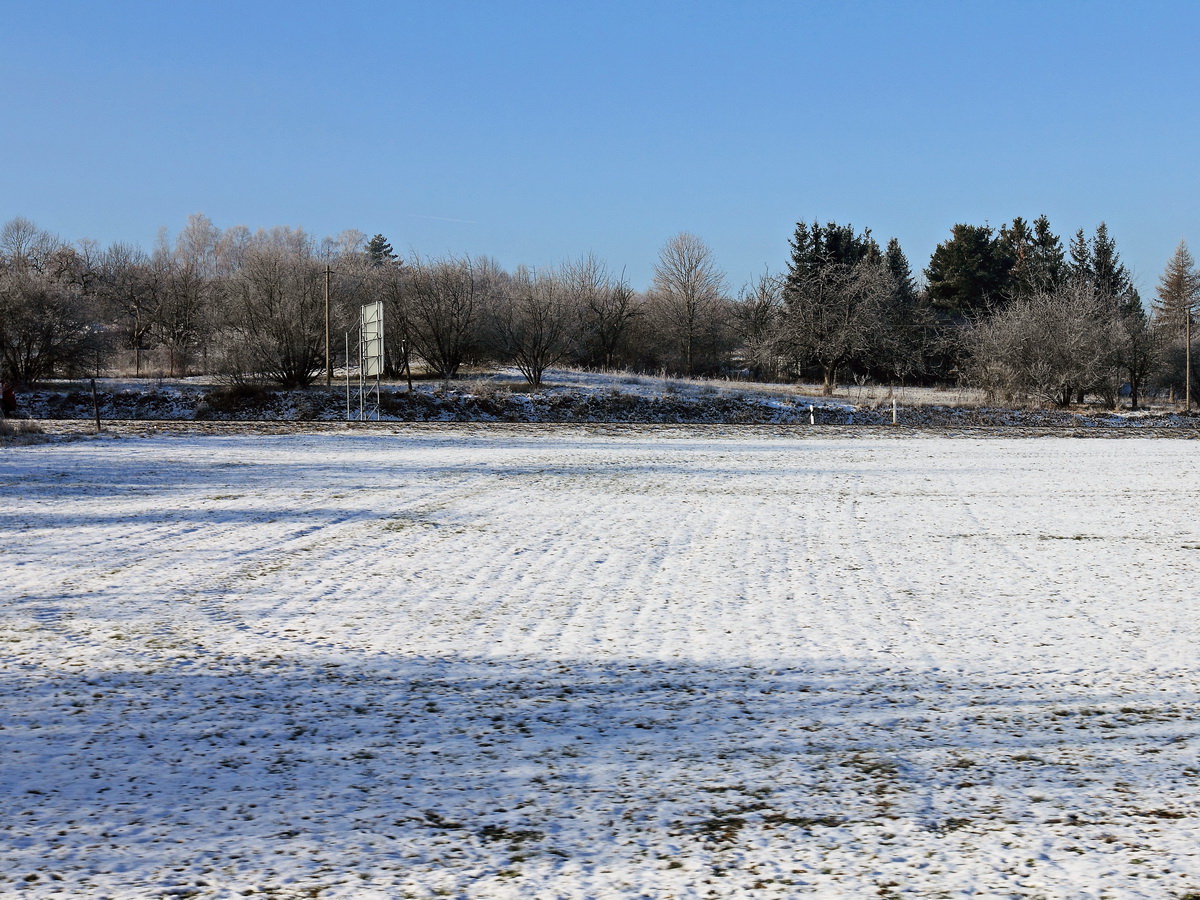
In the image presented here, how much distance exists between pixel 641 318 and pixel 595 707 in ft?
219

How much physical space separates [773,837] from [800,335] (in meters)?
47.5

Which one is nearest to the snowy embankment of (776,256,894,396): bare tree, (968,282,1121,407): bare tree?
(968,282,1121,407): bare tree

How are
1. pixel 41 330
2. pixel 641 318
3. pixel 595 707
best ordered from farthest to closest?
1. pixel 641 318
2. pixel 41 330
3. pixel 595 707

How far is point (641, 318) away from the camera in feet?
231

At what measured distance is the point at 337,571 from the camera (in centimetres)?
765

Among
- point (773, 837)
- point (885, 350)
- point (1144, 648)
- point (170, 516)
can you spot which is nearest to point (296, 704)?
point (773, 837)

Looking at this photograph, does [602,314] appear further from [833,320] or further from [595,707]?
[595,707]

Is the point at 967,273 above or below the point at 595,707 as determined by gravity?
above

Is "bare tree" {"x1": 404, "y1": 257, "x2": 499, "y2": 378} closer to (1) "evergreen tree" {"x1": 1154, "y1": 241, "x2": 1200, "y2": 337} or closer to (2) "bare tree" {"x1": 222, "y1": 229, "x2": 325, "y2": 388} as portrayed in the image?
(2) "bare tree" {"x1": 222, "y1": 229, "x2": 325, "y2": 388}

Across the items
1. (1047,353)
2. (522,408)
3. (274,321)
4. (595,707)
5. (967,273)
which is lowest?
→ (595,707)

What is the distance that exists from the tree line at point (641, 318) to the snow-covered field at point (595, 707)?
109 ft

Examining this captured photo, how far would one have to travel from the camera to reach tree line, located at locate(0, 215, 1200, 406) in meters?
40.6

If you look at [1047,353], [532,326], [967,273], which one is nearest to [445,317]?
[532,326]

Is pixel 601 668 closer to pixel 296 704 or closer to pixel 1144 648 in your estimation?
pixel 296 704
